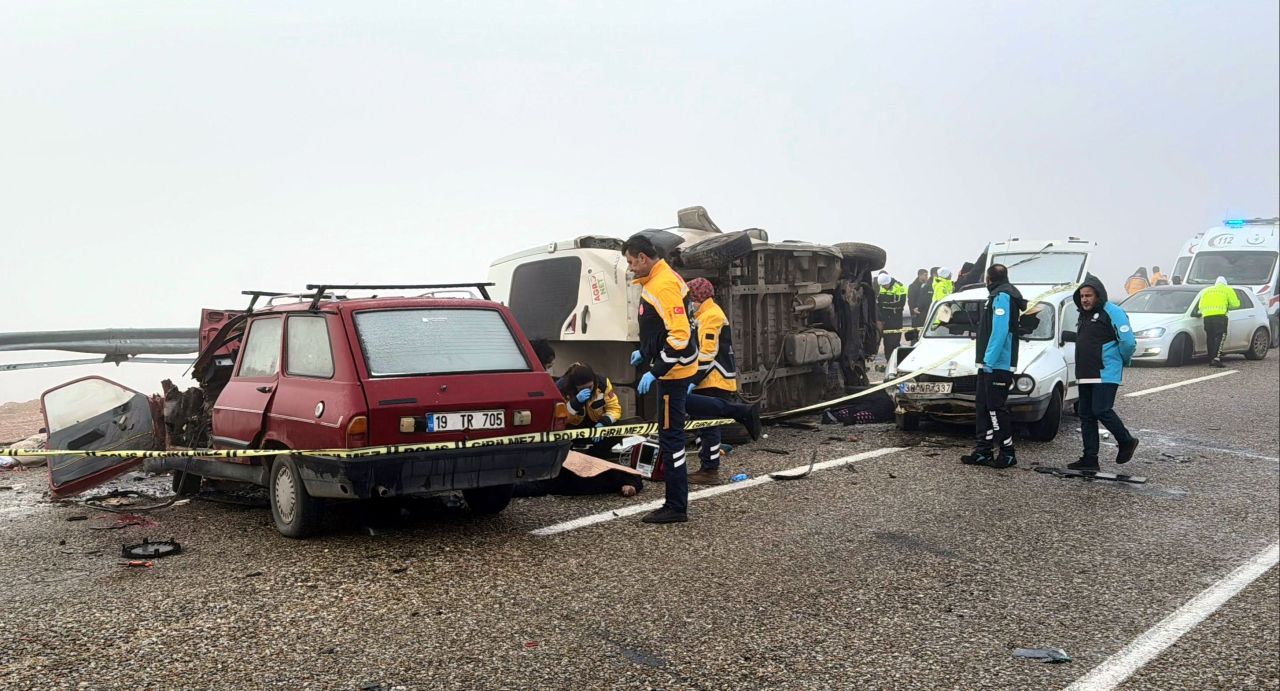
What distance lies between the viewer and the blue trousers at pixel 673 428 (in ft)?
23.0

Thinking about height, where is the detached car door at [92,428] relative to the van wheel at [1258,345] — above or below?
above

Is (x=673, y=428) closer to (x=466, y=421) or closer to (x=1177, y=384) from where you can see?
(x=466, y=421)

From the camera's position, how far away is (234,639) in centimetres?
460

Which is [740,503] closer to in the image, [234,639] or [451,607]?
[451,607]

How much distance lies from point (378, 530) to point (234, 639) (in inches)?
80.1

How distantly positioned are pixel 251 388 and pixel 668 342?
9.30 ft

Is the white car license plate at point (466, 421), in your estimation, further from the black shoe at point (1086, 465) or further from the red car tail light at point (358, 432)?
the black shoe at point (1086, 465)

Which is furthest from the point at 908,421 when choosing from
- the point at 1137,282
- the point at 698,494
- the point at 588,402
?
the point at 1137,282

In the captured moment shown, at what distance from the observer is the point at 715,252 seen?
34.0 feet

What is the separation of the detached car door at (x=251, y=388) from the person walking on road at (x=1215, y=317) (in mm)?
16076

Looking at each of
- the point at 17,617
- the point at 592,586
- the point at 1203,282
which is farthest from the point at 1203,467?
the point at 1203,282

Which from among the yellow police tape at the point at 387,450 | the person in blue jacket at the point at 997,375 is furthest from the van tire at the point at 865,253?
the yellow police tape at the point at 387,450

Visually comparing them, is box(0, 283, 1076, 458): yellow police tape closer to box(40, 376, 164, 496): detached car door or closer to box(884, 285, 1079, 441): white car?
box(40, 376, 164, 496): detached car door

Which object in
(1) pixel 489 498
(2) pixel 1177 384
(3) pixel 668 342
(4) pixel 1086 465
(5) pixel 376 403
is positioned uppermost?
(3) pixel 668 342
